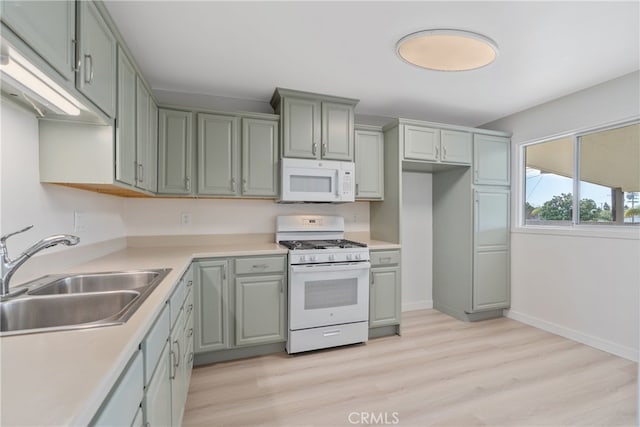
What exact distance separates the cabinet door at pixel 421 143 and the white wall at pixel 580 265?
1064 millimetres

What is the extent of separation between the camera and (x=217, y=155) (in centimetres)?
277

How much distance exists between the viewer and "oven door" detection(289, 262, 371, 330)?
2.62m

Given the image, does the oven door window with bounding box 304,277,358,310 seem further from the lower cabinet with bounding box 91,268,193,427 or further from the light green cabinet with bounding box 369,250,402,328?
the lower cabinet with bounding box 91,268,193,427

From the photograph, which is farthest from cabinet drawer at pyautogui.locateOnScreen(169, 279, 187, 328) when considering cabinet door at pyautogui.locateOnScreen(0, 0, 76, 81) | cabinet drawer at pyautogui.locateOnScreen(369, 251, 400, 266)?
cabinet drawer at pyautogui.locateOnScreen(369, 251, 400, 266)

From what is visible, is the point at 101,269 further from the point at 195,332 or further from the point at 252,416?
the point at 252,416

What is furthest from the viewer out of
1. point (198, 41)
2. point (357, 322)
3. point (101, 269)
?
point (357, 322)

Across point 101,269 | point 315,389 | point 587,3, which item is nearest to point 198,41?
point 101,269

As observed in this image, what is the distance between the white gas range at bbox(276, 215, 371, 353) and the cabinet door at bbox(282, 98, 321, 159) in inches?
34.8

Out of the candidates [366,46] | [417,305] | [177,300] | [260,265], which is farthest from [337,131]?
[417,305]

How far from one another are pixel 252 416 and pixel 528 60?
10.4 feet

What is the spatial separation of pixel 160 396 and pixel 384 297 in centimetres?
219

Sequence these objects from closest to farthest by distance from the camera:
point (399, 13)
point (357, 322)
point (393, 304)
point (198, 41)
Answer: point (399, 13), point (198, 41), point (357, 322), point (393, 304)

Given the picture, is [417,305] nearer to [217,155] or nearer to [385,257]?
[385,257]

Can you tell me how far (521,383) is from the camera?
2232mm
